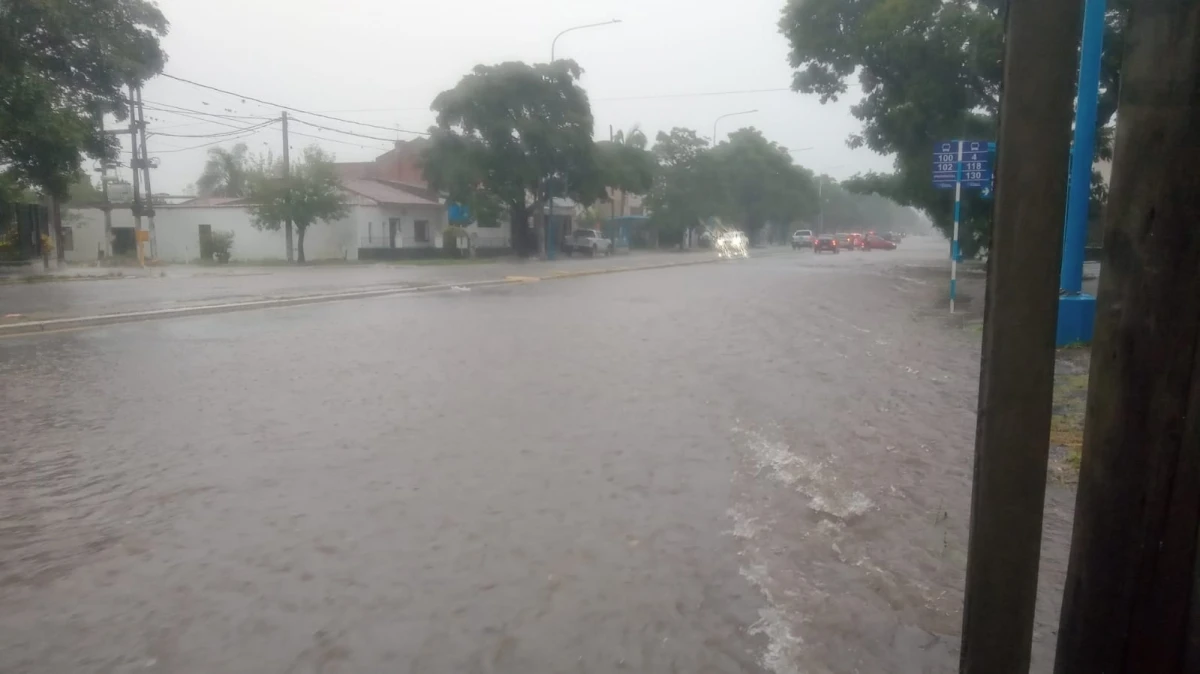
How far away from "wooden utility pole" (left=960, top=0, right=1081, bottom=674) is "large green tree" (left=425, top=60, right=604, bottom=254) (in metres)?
45.6

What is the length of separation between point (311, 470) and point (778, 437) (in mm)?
3604

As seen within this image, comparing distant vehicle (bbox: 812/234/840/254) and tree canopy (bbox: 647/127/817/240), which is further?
tree canopy (bbox: 647/127/817/240)

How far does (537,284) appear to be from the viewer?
2664cm

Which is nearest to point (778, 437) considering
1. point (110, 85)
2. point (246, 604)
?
point (246, 604)

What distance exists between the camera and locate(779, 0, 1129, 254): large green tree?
27.0m

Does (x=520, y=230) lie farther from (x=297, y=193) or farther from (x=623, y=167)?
(x=297, y=193)

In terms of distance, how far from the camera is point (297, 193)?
145 ft

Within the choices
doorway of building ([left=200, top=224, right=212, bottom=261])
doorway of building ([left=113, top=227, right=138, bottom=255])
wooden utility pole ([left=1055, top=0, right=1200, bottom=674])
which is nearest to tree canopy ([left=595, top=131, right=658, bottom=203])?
doorway of building ([left=200, top=224, right=212, bottom=261])

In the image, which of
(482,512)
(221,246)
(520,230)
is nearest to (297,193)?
(221,246)

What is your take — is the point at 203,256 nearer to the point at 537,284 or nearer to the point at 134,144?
the point at 134,144

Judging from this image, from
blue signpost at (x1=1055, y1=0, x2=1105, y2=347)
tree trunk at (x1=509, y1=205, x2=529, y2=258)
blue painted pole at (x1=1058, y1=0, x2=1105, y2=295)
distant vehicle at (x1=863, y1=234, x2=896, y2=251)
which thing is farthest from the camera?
distant vehicle at (x1=863, y1=234, x2=896, y2=251)

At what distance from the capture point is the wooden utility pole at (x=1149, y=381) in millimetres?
2484

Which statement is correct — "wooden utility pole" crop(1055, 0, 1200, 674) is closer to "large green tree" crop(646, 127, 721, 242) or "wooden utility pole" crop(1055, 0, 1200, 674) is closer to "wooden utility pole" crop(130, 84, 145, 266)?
"wooden utility pole" crop(130, 84, 145, 266)

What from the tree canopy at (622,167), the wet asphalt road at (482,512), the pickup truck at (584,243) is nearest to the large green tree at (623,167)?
the tree canopy at (622,167)
